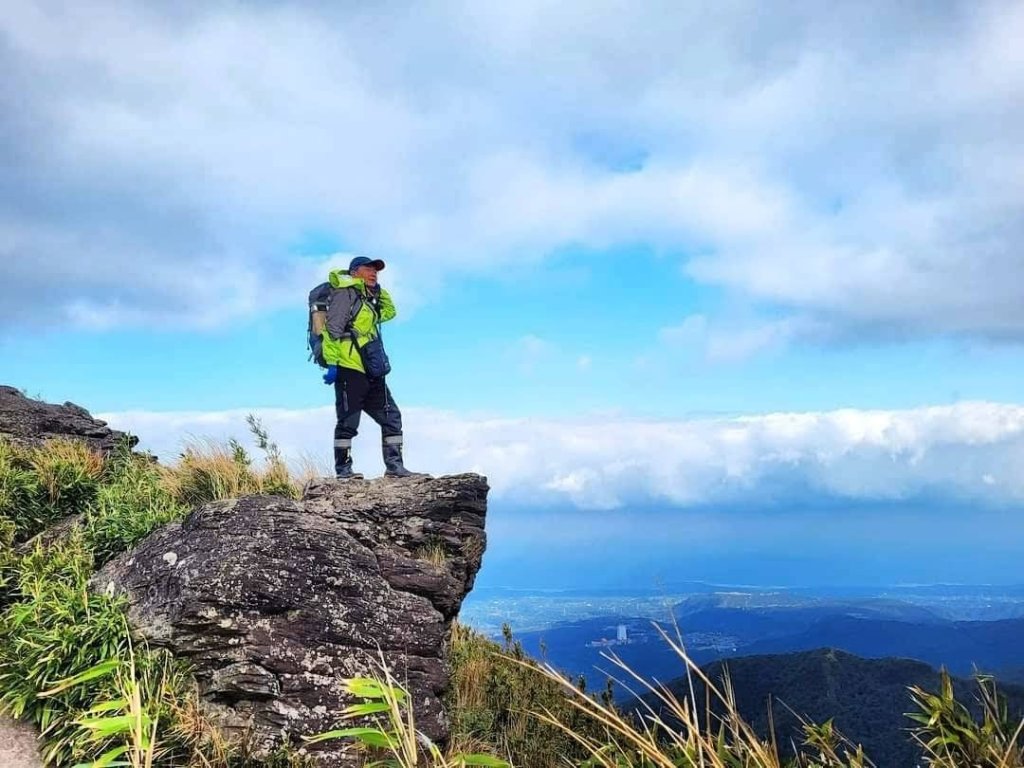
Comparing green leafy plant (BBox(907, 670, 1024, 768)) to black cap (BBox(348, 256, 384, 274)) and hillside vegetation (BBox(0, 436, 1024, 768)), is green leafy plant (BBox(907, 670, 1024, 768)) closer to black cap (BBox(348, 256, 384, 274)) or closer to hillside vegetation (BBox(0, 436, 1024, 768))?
hillside vegetation (BBox(0, 436, 1024, 768))

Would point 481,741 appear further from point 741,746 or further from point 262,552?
point 741,746

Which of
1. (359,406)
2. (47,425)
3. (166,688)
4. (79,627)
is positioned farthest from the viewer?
(47,425)

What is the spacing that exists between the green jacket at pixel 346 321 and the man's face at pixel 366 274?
0.10 m

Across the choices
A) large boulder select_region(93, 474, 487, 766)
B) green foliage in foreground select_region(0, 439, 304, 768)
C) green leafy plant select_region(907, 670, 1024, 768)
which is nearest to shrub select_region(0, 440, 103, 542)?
green foliage in foreground select_region(0, 439, 304, 768)

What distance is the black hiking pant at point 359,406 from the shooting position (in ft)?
35.7

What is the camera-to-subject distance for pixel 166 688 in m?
6.32

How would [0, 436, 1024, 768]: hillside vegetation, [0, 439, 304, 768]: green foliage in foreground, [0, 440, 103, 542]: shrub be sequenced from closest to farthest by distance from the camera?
[0, 436, 1024, 768]: hillside vegetation < [0, 439, 304, 768]: green foliage in foreground < [0, 440, 103, 542]: shrub

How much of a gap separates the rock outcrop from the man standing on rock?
4613mm

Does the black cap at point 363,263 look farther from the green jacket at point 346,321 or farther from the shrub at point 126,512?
the shrub at point 126,512

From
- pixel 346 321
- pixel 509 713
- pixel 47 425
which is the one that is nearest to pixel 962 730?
pixel 509 713

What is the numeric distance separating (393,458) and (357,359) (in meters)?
1.48

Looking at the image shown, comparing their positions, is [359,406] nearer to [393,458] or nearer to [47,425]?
[393,458]

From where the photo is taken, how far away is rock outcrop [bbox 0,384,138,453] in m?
13.3

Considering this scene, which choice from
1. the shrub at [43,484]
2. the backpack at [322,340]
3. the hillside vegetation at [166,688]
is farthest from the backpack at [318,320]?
the shrub at [43,484]
